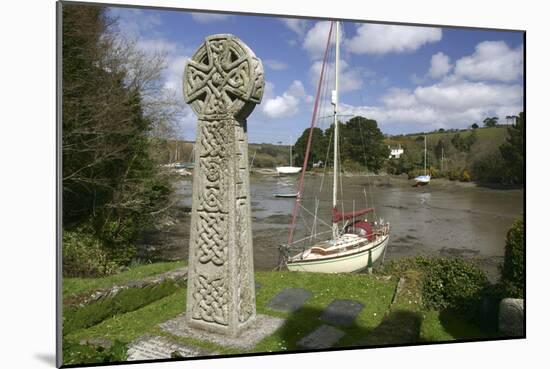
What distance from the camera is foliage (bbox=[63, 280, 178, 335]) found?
4.27 m

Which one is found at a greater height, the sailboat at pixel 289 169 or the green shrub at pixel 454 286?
the sailboat at pixel 289 169

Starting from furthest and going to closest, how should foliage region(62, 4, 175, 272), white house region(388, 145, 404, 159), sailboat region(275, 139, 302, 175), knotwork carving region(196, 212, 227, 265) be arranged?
1. sailboat region(275, 139, 302, 175)
2. white house region(388, 145, 404, 159)
3. foliage region(62, 4, 175, 272)
4. knotwork carving region(196, 212, 227, 265)

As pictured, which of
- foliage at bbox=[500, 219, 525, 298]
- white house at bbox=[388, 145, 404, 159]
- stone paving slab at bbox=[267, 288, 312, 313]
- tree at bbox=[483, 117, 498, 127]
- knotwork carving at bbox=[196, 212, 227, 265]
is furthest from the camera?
white house at bbox=[388, 145, 404, 159]

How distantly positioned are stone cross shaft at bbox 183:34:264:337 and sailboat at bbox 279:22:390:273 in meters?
2.53

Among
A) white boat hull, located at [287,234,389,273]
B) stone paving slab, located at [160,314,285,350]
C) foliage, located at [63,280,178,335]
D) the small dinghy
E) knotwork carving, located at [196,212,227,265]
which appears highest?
the small dinghy

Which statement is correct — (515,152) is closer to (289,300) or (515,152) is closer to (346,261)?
(346,261)

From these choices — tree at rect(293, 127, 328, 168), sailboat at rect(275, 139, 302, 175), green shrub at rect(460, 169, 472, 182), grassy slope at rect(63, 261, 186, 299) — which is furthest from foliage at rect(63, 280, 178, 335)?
green shrub at rect(460, 169, 472, 182)

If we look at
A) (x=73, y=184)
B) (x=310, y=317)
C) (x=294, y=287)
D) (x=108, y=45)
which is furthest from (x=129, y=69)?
(x=310, y=317)

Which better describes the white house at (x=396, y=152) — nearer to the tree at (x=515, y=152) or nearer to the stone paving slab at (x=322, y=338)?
the tree at (x=515, y=152)

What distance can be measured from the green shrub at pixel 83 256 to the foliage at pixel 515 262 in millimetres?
5259

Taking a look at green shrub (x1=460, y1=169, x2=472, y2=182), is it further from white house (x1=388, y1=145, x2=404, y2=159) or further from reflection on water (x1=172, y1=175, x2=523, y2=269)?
white house (x1=388, y1=145, x2=404, y2=159)

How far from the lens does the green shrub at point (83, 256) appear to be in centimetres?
502

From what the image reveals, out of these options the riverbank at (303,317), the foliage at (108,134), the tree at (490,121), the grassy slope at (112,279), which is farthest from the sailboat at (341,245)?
the foliage at (108,134)

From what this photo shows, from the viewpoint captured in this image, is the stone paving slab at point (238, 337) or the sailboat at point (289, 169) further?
the sailboat at point (289, 169)
